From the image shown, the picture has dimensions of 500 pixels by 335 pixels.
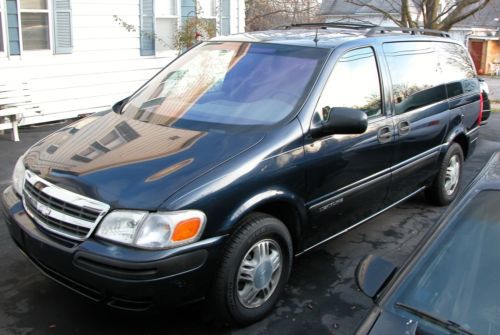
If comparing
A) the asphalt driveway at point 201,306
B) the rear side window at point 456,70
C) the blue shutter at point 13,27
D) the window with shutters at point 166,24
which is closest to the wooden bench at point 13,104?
the blue shutter at point 13,27

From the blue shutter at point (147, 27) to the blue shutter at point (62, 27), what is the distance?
5.81 feet

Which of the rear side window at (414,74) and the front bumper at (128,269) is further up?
the rear side window at (414,74)

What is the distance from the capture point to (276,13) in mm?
25594

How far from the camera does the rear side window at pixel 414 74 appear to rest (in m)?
4.66

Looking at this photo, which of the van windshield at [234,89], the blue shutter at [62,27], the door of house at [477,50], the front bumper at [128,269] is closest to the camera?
the front bumper at [128,269]

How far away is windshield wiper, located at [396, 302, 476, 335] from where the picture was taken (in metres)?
1.94

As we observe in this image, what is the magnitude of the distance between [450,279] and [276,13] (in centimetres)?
2470

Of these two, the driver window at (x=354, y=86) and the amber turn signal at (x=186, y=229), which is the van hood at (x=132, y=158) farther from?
the driver window at (x=354, y=86)

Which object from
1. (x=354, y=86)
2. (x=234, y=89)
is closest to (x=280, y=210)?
(x=234, y=89)

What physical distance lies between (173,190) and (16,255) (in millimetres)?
2056

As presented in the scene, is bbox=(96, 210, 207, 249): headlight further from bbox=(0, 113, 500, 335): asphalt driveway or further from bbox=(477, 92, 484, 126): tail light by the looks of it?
bbox=(477, 92, 484, 126): tail light

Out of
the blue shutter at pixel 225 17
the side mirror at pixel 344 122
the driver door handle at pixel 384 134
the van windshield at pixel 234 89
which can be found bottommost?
the driver door handle at pixel 384 134

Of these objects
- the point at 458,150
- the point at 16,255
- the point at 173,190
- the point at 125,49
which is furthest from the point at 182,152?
the point at 125,49

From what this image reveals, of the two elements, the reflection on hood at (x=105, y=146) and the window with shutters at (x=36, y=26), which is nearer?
the reflection on hood at (x=105, y=146)
